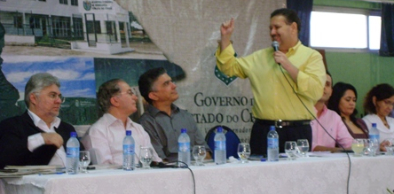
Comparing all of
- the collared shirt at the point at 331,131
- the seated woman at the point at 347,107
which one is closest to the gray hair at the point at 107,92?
the collared shirt at the point at 331,131

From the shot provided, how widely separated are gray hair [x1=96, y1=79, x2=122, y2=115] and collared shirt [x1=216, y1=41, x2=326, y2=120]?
25.1 inches

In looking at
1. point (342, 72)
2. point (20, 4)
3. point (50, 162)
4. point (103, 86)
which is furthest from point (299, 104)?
point (342, 72)

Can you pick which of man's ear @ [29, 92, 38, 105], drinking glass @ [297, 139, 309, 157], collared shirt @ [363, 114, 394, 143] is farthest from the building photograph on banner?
collared shirt @ [363, 114, 394, 143]

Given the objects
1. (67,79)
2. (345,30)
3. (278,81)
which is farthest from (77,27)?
(345,30)

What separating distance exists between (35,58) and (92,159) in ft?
2.77

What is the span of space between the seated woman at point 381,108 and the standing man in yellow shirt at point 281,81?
1641mm

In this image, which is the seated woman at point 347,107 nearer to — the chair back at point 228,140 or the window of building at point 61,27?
the chair back at point 228,140

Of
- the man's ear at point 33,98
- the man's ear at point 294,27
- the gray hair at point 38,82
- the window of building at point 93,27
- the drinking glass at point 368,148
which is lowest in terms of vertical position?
the drinking glass at point 368,148

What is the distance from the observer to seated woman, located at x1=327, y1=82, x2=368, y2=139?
17.0 feet

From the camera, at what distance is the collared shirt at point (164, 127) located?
4.23m

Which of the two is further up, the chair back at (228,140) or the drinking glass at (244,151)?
the drinking glass at (244,151)

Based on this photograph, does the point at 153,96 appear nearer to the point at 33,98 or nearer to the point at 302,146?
the point at 33,98

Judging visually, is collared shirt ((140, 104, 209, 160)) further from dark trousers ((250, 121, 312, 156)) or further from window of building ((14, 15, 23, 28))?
window of building ((14, 15, 23, 28))

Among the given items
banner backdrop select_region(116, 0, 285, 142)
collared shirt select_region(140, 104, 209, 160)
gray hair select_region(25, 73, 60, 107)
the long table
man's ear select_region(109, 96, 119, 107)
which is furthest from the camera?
banner backdrop select_region(116, 0, 285, 142)
